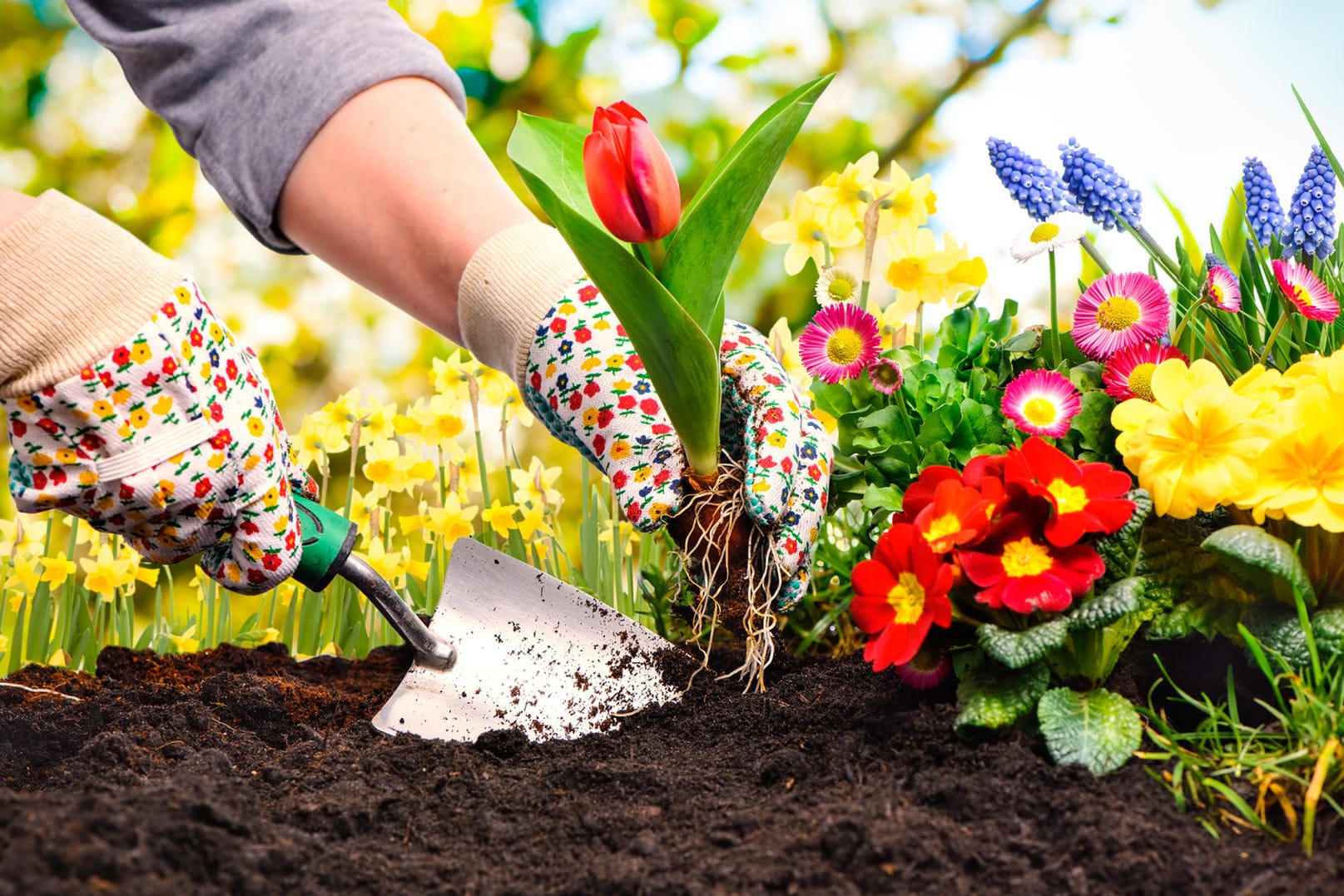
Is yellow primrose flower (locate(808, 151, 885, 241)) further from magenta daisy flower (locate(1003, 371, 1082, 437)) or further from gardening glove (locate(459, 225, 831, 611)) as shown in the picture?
magenta daisy flower (locate(1003, 371, 1082, 437))

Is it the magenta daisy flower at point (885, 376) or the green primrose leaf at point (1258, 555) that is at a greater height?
the green primrose leaf at point (1258, 555)

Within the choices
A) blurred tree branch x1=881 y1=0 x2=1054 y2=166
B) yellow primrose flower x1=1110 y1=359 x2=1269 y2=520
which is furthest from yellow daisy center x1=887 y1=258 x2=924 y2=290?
blurred tree branch x1=881 y1=0 x2=1054 y2=166

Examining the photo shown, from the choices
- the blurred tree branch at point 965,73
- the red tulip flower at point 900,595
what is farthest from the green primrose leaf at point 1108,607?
the blurred tree branch at point 965,73

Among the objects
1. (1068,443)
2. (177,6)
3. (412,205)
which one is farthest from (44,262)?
(1068,443)


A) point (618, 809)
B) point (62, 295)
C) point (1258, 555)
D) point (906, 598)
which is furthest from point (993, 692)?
point (62, 295)

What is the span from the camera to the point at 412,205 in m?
1.40

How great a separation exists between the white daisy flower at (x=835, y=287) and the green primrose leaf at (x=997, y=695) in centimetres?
62

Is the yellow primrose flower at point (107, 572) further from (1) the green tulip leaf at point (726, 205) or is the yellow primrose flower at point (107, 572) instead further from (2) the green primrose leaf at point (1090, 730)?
(2) the green primrose leaf at point (1090, 730)

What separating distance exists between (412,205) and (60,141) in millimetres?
1892

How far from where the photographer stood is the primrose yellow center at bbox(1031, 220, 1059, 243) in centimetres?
120

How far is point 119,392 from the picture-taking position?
3.77 ft

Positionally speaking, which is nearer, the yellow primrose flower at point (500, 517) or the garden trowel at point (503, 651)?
the garden trowel at point (503, 651)

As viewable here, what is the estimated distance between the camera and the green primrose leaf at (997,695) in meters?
0.94

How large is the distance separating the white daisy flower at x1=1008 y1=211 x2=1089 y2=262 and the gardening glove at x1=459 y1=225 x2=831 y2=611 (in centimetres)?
33
